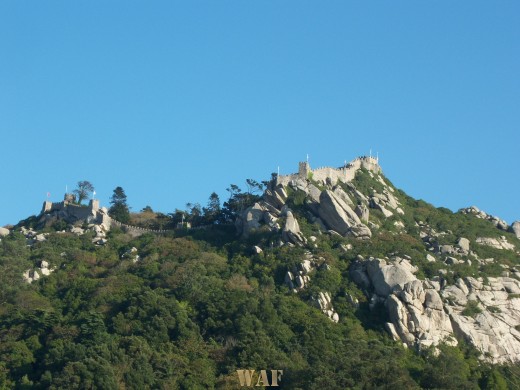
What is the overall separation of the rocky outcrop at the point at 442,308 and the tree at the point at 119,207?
26.1 meters

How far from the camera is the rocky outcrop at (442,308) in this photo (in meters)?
84.2

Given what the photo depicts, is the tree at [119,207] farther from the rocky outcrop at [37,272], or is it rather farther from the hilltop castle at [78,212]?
the rocky outcrop at [37,272]

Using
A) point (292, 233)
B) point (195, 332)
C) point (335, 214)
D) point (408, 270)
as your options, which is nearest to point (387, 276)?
point (408, 270)

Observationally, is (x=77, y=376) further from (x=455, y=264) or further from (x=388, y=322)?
(x=455, y=264)

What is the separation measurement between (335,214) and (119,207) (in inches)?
856

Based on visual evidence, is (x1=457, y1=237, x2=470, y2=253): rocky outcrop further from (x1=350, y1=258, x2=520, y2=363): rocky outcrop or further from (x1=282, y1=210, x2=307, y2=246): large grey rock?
(x1=282, y1=210, x2=307, y2=246): large grey rock

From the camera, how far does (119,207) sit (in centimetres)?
11125

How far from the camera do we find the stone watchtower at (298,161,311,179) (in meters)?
103

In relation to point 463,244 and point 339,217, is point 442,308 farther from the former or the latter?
point 339,217

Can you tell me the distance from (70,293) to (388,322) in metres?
21.4

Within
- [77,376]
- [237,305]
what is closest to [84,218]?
[237,305]

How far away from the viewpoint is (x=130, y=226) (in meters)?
108

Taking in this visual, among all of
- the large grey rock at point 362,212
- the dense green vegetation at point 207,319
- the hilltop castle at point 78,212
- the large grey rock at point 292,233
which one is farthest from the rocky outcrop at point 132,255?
the large grey rock at point 362,212

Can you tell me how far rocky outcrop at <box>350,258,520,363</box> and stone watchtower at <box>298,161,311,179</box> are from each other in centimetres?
1424
